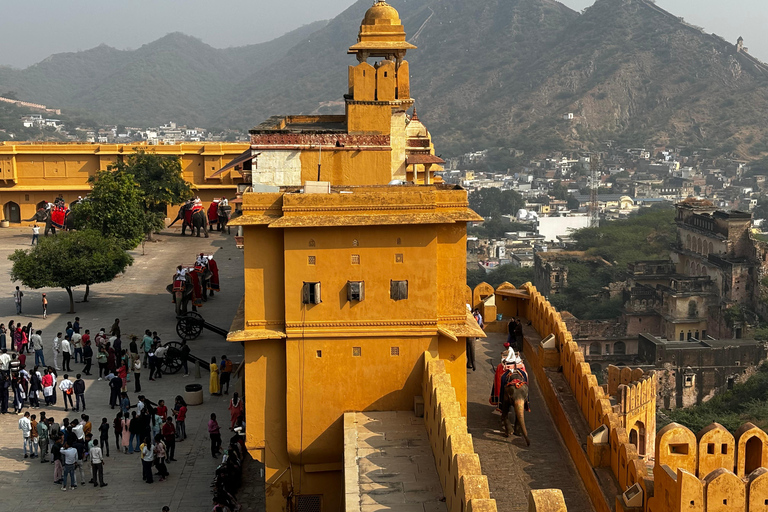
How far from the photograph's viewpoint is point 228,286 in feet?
120

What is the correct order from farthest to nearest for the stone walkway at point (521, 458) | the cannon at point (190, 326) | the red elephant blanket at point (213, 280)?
the red elephant blanket at point (213, 280), the cannon at point (190, 326), the stone walkway at point (521, 458)

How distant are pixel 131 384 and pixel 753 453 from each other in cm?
1622

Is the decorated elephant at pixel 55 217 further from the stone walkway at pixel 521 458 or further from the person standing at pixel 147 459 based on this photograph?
the stone walkway at pixel 521 458

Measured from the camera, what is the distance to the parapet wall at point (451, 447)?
41.9 feet

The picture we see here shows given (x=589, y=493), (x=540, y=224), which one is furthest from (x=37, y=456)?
(x=540, y=224)

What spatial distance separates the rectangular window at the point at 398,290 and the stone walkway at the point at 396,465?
2.01m

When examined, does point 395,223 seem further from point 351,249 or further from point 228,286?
point 228,286

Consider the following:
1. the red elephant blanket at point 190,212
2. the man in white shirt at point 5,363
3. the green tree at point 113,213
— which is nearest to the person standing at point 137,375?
the man in white shirt at point 5,363

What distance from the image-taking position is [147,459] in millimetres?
21094

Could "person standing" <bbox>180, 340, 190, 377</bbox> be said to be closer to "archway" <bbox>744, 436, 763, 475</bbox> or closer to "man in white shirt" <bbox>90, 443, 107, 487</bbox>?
"man in white shirt" <bbox>90, 443, 107, 487</bbox>

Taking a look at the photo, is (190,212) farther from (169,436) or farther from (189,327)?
(169,436)

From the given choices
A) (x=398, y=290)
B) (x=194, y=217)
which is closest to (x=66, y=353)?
(x=398, y=290)

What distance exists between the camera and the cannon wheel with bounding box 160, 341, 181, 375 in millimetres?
27625

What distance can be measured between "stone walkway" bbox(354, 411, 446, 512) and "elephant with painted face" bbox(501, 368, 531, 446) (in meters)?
1.67
